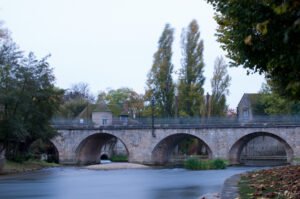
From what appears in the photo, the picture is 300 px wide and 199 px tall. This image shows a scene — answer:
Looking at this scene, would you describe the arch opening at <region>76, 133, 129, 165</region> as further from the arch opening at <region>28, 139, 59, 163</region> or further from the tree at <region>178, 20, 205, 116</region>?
the tree at <region>178, 20, 205, 116</region>

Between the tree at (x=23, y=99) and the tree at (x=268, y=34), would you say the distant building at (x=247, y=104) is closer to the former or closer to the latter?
the tree at (x=23, y=99)

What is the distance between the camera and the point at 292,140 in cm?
4497

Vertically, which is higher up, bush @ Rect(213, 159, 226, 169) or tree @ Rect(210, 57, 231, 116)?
tree @ Rect(210, 57, 231, 116)

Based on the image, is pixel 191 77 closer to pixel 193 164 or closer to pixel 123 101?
pixel 193 164

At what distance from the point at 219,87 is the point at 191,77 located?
3.36 meters

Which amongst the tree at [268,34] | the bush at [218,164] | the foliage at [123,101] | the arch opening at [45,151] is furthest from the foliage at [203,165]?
the foliage at [123,101]

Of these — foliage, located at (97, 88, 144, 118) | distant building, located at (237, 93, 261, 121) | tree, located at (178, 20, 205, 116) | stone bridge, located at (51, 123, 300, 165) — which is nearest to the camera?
stone bridge, located at (51, 123, 300, 165)

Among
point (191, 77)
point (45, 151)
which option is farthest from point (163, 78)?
point (45, 151)

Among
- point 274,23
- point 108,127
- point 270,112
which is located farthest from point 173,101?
point 274,23

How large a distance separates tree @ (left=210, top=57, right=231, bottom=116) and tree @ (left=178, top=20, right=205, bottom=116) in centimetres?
174

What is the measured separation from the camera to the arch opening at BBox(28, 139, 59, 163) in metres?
52.5

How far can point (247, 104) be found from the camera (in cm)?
7181

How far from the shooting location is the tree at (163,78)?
51625 mm

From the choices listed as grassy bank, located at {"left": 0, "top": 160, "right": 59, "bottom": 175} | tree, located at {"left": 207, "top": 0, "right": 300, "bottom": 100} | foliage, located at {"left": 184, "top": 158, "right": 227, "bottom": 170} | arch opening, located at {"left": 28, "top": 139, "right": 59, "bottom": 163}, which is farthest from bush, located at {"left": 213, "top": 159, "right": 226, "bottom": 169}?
tree, located at {"left": 207, "top": 0, "right": 300, "bottom": 100}
